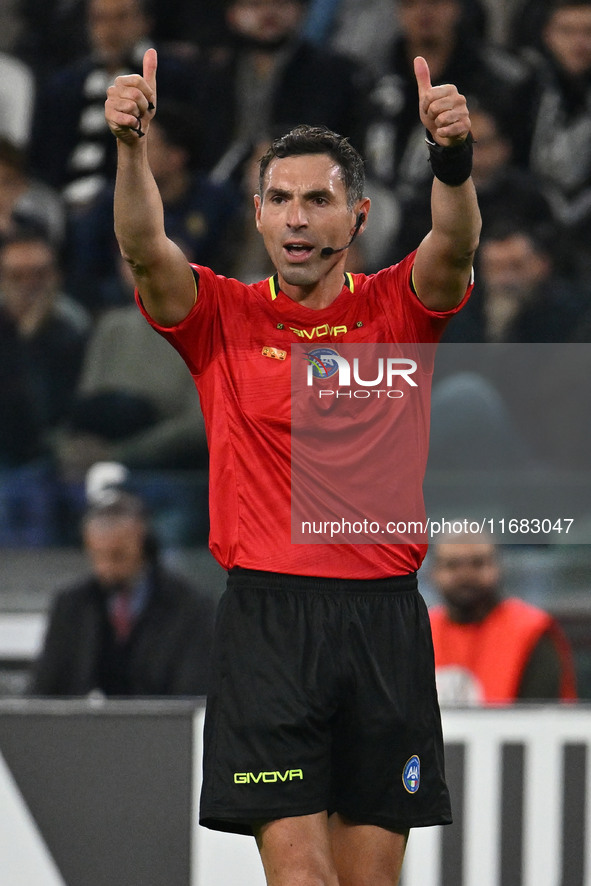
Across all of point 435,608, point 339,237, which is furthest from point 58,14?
point 339,237

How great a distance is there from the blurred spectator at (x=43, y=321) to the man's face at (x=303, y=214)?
314 cm

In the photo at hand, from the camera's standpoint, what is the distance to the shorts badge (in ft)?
8.55

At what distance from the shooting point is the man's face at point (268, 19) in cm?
641

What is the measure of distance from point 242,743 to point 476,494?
219 centimetres

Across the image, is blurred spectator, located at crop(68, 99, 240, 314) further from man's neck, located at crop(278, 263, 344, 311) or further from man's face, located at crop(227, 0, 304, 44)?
man's neck, located at crop(278, 263, 344, 311)

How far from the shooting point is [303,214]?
2.58 metres

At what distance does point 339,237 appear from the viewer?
2645 mm

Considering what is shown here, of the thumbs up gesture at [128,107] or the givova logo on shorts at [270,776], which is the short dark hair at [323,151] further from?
the givova logo on shorts at [270,776]

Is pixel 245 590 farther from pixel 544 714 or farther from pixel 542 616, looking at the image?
pixel 542 616

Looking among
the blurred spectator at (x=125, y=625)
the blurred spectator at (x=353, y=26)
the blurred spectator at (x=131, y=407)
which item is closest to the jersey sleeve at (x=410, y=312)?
the blurred spectator at (x=125, y=625)

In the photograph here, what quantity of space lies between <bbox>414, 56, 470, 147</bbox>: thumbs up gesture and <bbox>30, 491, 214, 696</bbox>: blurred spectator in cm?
247

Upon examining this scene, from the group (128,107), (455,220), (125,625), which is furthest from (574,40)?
(128,107)

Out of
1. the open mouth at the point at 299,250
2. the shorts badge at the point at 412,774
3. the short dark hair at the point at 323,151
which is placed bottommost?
the shorts badge at the point at 412,774

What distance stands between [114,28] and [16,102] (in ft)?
2.04
